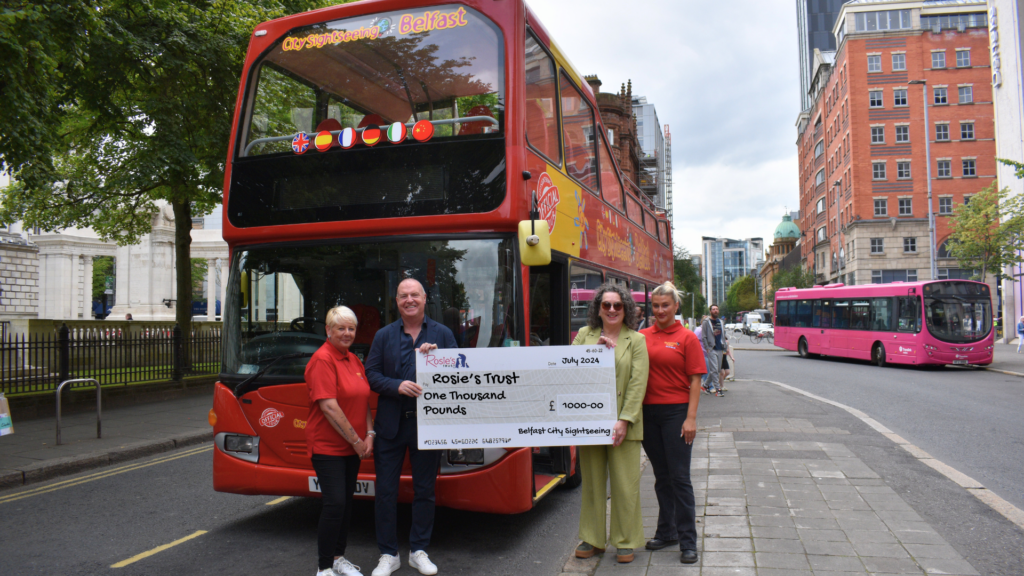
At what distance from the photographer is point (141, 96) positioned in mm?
13906

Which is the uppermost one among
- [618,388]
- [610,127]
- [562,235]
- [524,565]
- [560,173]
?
[610,127]

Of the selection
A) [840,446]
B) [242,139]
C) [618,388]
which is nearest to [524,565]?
[618,388]

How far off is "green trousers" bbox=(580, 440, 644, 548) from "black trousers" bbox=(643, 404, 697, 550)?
213 millimetres

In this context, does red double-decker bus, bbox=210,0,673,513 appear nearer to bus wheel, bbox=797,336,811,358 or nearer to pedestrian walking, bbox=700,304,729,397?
pedestrian walking, bbox=700,304,729,397

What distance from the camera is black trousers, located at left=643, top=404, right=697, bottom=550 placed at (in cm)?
434

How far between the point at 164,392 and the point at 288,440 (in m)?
11.0

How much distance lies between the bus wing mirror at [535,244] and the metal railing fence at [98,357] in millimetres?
8829

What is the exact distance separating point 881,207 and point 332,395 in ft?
199

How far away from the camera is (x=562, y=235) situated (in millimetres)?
5789

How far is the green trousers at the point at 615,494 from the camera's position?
4281mm

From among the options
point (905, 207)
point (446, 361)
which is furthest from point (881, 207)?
point (446, 361)

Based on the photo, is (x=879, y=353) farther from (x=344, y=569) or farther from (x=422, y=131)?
(x=344, y=569)

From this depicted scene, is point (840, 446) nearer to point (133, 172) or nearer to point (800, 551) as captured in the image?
point (800, 551)

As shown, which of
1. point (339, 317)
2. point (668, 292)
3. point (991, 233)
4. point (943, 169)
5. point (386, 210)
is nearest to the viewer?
point (339, 317)
